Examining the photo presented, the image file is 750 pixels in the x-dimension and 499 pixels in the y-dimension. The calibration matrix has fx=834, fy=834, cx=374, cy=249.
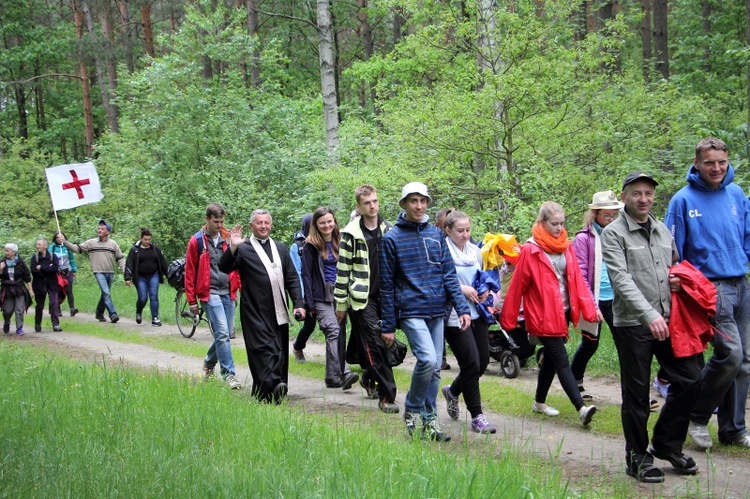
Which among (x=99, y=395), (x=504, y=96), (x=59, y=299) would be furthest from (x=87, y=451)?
(x=59, y=299)

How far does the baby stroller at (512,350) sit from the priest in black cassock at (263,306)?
101 inches

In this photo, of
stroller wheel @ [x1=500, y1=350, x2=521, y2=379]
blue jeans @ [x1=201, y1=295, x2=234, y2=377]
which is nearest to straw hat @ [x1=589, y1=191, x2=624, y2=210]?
stroller wheel @ [x1=500, y1=350, x2=521, y2=379]

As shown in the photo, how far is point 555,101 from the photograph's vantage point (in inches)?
512

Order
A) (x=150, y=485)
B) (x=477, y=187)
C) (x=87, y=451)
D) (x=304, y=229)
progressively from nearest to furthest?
(x=150, y=485) < (x=87, y=451) < (x=304, y=229) < (x=477, y=187)

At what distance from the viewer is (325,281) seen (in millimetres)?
9727

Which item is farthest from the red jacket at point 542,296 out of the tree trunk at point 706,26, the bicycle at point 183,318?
the tree trunk at point 706,26

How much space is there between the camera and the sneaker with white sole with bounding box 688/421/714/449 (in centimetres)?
641

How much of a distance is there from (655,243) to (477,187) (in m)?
8.28

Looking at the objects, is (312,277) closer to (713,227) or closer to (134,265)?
(713,227)

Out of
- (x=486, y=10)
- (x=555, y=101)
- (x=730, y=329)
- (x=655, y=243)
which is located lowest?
(x=730, y=329)

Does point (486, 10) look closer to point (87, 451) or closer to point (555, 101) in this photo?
point (555, 101)

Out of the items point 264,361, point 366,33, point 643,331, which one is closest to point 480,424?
point 643,331

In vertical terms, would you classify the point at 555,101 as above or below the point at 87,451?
above

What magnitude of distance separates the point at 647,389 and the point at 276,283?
4.20 m
